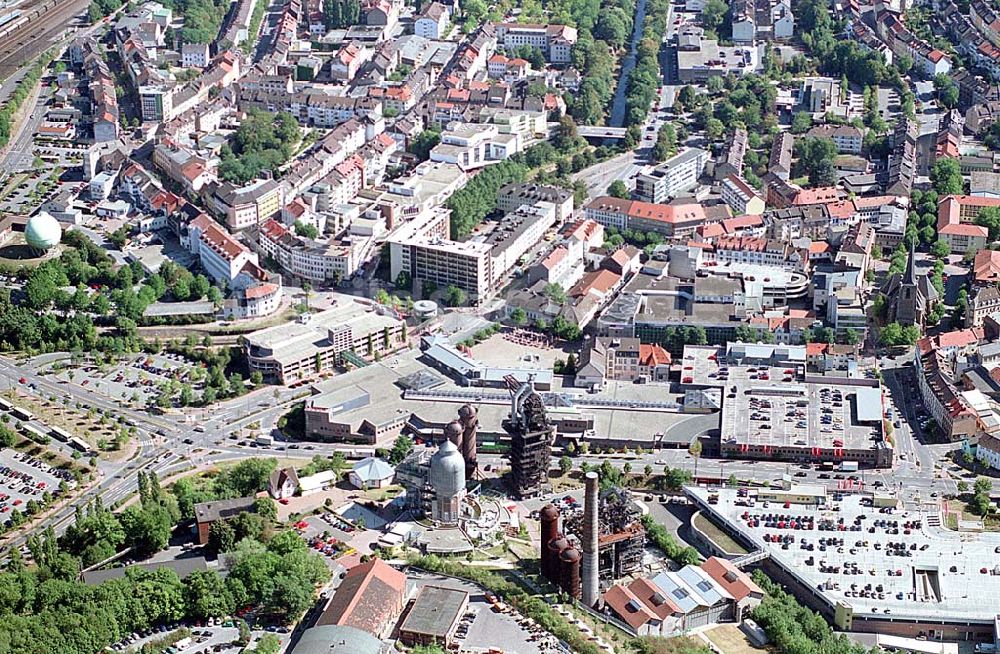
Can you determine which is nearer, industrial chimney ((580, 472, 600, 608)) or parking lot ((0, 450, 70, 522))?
industrial chimney ((580, 472, 600, 608))

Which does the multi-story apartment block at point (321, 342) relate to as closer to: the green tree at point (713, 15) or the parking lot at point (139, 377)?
the parking lot at point (139, 377)

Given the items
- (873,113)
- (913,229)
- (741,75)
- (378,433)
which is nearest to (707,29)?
(741,75)

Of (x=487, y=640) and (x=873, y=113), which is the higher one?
(x=873, y=113)

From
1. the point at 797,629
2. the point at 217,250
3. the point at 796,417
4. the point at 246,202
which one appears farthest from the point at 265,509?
the point at 246,202

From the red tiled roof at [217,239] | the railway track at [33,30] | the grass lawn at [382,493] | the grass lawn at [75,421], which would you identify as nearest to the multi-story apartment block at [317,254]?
the red tiled roof at [217,239]

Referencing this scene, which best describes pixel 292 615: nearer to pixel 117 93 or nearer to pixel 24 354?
pixel 24 354

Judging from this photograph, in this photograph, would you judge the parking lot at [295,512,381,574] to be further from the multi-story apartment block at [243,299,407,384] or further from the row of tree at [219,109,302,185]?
the row of tree at [219,109,302,185]

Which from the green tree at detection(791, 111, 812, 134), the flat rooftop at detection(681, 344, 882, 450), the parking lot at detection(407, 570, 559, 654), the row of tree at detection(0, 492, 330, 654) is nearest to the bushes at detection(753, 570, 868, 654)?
the parking lot at detection(407, 570, 559, 654)
